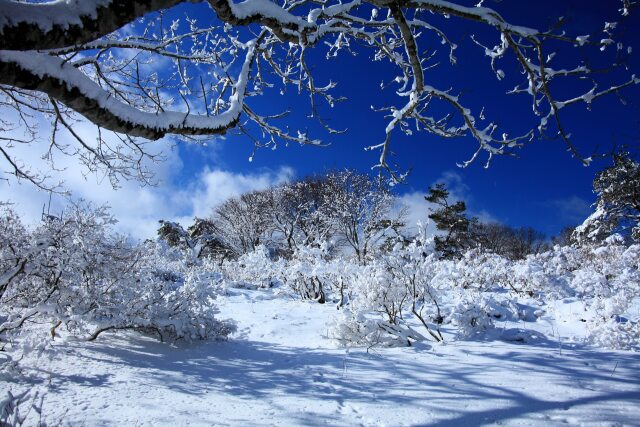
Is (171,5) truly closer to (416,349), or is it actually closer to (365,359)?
(365,359)

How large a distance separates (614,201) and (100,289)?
62.0ft

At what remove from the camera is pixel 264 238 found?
26953mm

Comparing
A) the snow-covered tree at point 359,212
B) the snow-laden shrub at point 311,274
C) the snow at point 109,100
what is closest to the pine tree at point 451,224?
the snow-covered tree at point 359,212

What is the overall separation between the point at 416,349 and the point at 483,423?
2669 millimetres

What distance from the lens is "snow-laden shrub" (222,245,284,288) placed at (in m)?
14.0

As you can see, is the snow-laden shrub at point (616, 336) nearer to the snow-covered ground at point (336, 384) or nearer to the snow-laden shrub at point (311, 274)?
the snow-covered ground at point (336, 384)

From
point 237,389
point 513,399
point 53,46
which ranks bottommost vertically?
point 237,389

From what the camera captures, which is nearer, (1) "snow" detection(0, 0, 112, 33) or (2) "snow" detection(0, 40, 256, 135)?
(1) "snow" detection(0, 0, 112, 33)

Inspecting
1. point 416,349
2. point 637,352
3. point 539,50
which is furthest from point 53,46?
point 637,352

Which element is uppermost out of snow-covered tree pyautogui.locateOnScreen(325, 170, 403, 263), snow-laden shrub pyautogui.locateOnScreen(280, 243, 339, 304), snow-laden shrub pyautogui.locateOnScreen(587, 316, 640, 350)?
snow-covered tree pyautogui.locateOnScreen(325, 170, 403, 263)

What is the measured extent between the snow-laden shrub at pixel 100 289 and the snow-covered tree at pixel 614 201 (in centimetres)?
1630

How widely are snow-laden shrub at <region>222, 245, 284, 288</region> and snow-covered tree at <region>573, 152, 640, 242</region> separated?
14.0m

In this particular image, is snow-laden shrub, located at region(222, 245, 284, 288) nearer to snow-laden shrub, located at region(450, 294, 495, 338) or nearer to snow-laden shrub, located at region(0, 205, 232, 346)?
snow-laden shrub, located at region(0, 205, 232, 346)

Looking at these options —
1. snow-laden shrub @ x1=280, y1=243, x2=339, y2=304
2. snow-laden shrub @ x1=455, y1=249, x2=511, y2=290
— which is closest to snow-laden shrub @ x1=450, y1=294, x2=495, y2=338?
snow-laden shrub @ x1=455, y1=249, x2=511, y2=290
